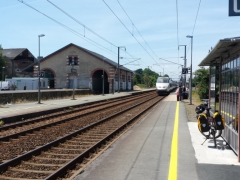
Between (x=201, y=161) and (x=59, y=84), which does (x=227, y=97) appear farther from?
(x=59, y=84)

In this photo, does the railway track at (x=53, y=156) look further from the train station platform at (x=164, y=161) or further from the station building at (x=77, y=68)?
the station building at (x=77, y=68)

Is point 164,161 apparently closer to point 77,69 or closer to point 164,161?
point 164,161

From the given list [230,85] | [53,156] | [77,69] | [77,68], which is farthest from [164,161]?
[77,68]

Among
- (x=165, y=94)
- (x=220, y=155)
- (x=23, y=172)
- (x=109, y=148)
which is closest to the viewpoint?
(x=23, y=172)

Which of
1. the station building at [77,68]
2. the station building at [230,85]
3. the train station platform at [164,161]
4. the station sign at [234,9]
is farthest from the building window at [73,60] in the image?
the station sign at [234,9]

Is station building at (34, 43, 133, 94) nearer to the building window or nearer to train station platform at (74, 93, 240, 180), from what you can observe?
the building window

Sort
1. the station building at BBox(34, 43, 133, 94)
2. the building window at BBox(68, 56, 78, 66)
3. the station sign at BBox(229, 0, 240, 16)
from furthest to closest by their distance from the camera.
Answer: the building window at BBox(68, 56, 78, 66) < the station building at BBox(34, 43, 133, 94) < the station sign at BBox(229, 0, 240, 16)

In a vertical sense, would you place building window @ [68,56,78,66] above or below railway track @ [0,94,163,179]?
above

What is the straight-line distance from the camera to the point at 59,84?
211 ft

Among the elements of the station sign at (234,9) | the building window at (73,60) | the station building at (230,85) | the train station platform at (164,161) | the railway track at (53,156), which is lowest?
the railway track at (53,156)

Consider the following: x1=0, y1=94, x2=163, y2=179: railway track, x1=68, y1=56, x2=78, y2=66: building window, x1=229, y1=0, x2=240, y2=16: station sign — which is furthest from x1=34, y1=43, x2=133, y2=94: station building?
x1=229, y1=0, x2=240, y2=16: station sign

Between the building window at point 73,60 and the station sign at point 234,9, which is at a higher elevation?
the building window at point 73,60

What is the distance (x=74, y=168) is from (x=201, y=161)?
287 cm

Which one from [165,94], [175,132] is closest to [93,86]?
[165,94]
